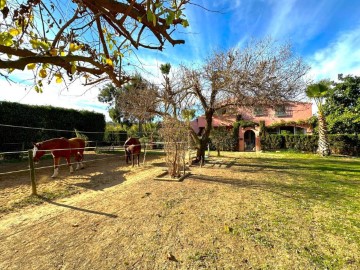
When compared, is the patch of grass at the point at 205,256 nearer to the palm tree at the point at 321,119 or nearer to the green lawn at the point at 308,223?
the green lawn at the point at 308,223

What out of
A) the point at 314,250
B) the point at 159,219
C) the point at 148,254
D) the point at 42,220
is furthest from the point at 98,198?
the point at 314,250

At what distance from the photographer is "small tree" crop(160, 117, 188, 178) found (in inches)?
321

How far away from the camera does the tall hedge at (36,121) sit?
11.9 meters

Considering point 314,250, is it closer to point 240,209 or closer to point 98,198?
point 240,209

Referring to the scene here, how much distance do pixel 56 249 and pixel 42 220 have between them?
1404 mm

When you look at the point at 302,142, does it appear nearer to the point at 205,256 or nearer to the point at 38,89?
the point at 205,256

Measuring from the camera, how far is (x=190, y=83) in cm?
1096

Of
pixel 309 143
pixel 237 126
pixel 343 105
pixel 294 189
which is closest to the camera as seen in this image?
pixel 294 189

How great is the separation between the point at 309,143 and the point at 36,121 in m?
21.2

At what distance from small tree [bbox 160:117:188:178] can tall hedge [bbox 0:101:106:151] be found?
6375mm

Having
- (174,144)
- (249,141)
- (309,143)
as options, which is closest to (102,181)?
(174,144)

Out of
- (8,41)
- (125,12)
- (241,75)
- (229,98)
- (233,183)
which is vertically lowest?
(233,183)

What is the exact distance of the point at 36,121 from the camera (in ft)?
44.7

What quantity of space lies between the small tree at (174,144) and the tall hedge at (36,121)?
6375 millimetres
